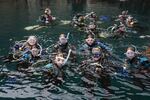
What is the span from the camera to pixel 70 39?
23.7 m

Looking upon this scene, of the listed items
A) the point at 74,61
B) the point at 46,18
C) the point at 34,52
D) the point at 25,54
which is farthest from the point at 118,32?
the point at 25,54

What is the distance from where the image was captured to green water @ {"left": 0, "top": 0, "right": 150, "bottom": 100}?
1441cm

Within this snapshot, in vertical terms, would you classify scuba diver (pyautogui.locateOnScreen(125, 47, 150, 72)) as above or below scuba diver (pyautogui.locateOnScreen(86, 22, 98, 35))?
below

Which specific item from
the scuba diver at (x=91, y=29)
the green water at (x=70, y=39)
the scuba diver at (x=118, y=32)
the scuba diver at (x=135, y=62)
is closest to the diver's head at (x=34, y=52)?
the green water at (x=70, y=39)

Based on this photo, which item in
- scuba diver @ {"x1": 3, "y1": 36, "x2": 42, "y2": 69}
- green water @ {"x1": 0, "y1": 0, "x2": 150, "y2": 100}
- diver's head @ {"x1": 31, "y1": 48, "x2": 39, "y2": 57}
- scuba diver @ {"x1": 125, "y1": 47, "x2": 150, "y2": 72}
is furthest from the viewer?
diver's head @ {"x1": 31, "y1": 48, "x2": 39, "y2": 57}

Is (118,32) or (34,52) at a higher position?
(34,52)

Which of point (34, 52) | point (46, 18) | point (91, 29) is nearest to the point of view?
point (34, 52)

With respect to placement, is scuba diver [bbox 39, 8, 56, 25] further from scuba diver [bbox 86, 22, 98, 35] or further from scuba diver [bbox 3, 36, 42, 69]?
scuba diver [bbox 3, 36, 42, 69]

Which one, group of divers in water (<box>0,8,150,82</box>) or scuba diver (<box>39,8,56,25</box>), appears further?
scuba diver (<box>39,8,56,25</box>)

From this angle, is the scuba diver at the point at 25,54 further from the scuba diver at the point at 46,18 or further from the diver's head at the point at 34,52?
the scuba diver at the point at 46,18

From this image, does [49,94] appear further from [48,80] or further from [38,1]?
[38,1]

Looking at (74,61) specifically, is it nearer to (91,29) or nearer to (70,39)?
(70,39)

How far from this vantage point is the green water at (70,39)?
14.4 metres

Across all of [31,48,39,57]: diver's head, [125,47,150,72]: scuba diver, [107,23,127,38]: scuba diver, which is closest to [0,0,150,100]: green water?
[107,23,127,38]: scuba diver
